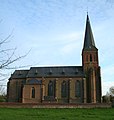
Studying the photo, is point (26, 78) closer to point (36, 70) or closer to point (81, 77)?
point (36, 70)

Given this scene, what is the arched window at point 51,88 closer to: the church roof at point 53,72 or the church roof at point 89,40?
the church roof at point 53,72

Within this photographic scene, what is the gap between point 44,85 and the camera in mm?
60125

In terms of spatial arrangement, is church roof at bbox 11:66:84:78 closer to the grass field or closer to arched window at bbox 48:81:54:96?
arched window at bbox 48:81:54:96

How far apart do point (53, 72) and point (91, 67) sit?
10917mm

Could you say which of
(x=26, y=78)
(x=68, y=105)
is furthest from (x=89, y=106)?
(x=26, y=78)

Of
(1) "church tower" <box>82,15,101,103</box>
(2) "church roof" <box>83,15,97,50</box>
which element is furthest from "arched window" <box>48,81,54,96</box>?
(2) "church roof" <box>83,15,97,50</box>

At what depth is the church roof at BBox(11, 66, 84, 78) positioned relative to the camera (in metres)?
61.2

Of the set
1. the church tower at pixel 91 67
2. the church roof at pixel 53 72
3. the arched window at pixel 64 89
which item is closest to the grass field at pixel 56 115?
the church tower at pixel 91 67

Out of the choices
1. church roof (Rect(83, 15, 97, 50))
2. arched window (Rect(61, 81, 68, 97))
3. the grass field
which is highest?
church roof (Rect(83, 15, 97, 50))

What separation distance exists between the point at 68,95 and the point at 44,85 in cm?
705

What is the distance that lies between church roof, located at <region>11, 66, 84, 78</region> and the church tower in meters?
2.65

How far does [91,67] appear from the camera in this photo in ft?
195

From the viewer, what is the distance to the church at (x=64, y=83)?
189 ft

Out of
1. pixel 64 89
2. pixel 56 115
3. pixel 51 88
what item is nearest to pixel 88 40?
pixel 64 89
